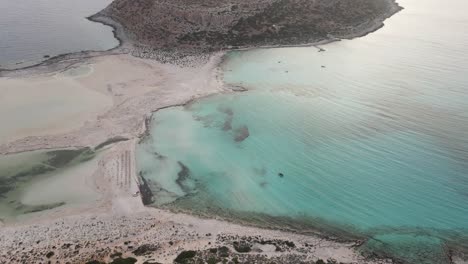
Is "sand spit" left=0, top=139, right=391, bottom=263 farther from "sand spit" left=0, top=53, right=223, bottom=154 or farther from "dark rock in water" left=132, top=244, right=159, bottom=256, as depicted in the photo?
"sand spit" left=0, top=53, right=223, bottom=154

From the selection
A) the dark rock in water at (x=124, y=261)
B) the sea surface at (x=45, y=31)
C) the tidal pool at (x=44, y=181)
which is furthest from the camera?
the sea surface at (x=45, y=31)

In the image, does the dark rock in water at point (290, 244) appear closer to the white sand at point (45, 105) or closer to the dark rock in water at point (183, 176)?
the dark rock in water at point (183, 176)

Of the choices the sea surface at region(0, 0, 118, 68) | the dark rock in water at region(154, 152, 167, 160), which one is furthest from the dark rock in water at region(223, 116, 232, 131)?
the sea surface at region(0, 0, 118, 68)

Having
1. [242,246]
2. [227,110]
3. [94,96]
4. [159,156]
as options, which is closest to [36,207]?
[159,156]

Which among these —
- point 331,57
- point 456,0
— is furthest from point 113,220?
point 456,0

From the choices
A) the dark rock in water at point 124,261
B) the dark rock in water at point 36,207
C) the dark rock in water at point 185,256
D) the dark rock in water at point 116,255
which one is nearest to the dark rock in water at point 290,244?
the dark rock in water at point 185,256

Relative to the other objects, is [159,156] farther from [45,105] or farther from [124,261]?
[45,105]

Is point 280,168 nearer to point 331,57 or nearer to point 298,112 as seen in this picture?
point 298,112
